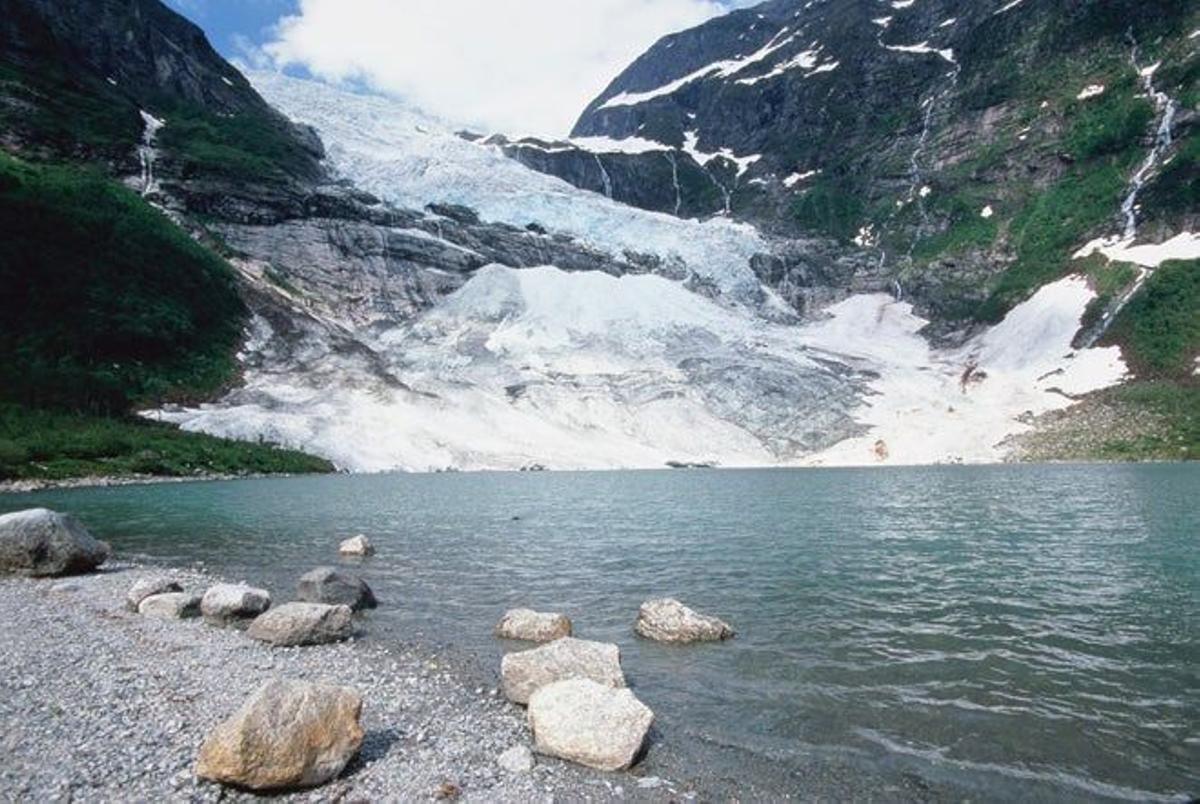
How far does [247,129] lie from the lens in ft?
505

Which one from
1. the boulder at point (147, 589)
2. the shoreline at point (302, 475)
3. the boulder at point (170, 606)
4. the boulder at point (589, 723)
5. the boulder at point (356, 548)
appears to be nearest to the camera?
the boulder at point (589, 723)

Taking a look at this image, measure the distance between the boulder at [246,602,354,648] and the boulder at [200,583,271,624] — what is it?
1.31 m

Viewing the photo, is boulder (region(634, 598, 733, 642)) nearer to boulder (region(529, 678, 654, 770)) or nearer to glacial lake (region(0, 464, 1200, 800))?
glacial lake (region(0, 464, 1200, 800))

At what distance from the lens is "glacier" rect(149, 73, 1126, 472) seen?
9262 cm

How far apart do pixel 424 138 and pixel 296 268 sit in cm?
7019

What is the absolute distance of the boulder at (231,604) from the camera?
15812 millimetres

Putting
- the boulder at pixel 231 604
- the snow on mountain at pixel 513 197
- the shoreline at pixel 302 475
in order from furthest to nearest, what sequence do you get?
the snow on mountain at pixel 513 197
the shoreline at pixel 302 475
the boulder at pixel 231 604

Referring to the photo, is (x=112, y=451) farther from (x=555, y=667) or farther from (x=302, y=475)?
(x=555, y=667)

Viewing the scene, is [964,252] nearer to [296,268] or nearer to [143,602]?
[296,268]

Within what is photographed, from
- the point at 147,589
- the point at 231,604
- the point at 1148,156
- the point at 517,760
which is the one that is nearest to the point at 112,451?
the point at 147,589

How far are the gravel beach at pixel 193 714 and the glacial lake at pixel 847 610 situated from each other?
4.11 feet

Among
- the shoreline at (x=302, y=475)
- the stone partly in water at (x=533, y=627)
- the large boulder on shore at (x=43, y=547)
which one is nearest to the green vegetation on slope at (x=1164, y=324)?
the shoreline at (x=302, y=475)

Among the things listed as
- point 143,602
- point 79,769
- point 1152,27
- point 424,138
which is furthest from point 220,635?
point 1152,27

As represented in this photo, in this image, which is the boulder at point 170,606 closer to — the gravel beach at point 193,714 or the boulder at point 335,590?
the gravel beach at point 193,714
